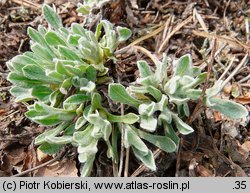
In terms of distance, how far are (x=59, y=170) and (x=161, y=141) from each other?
0.55 metres

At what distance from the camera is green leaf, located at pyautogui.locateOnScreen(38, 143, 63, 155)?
2232 mm

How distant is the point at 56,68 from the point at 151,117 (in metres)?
0.49

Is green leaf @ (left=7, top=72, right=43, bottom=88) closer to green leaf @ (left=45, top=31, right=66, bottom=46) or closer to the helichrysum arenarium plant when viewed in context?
the helichrysum arenarium plant

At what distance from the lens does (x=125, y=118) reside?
2184 millimetres

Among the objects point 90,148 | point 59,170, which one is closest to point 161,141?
point 90,148

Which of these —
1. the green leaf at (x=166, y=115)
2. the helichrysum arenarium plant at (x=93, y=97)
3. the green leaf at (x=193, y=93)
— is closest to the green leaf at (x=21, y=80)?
the helichrysum arenarium plant at (x=93, y=97)

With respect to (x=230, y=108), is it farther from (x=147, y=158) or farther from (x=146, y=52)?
(x=146, y=52)

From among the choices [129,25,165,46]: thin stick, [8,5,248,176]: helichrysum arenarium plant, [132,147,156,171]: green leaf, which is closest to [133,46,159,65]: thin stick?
[129,25,165,46]: thin stick

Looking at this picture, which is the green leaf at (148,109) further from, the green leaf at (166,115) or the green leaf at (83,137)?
the green leaf at (83,137)

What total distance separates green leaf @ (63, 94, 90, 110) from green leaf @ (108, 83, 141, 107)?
0.55 feet

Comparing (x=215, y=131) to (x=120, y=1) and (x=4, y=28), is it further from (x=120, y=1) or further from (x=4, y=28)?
(x=4, y=28)

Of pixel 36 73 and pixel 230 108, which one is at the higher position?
pixel 36 73

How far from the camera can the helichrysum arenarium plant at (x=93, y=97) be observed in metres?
2.13

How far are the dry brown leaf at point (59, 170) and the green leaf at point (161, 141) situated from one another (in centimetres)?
39
